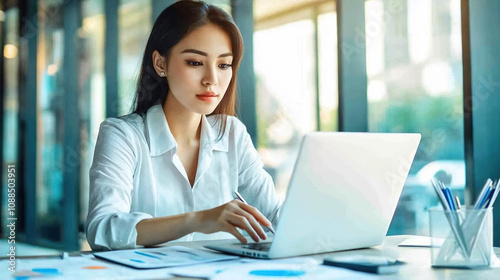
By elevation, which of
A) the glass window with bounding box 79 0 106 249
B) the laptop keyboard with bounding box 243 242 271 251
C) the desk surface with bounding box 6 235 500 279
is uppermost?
the glass window with bounding box 79 0 106 249

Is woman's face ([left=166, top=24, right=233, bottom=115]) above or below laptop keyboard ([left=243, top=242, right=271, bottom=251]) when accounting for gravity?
above

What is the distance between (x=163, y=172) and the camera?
1777 mm

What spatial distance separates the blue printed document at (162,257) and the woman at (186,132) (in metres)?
0.44

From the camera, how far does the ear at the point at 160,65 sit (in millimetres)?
1905

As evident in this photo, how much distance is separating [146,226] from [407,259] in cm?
60

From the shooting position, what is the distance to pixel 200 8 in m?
1.89

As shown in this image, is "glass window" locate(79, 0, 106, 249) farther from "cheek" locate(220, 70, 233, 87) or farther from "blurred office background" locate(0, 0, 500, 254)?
"cheek" locate(220, 70, 233, 87)

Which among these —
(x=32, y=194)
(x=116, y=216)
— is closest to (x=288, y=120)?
(x=116, y=216)

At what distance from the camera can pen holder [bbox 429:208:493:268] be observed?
0.96m

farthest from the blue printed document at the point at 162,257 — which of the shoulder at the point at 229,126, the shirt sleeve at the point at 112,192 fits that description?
the shoulder at the point at 229,126

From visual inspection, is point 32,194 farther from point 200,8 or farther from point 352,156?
point 352,156

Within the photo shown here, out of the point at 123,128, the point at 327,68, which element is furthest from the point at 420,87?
the point at 123,128

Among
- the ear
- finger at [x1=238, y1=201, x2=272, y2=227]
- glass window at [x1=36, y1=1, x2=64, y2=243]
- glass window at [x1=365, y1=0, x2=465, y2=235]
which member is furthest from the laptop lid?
glass window at [x1=36, y1=1, x2=64, y2=243]

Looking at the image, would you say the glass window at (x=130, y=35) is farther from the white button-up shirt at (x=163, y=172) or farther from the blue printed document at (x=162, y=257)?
the blue printed document at (x=162, y=257)
